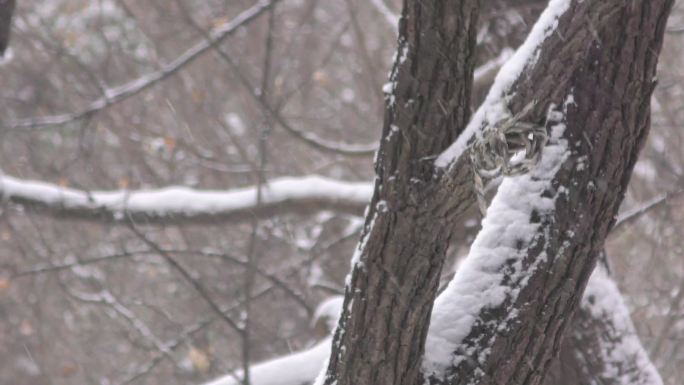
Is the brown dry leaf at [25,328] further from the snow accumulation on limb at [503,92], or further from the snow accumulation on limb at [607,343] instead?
the snow accumulation on limb at [503,92]

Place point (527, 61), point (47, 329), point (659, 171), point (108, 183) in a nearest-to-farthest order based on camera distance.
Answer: point (527, 61)
point (659, 171)
point (108, 183)
point (47, 329)

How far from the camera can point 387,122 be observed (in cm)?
202

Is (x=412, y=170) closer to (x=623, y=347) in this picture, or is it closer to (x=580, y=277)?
(x=580, y=277)

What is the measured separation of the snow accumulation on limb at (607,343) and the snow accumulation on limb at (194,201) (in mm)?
1364

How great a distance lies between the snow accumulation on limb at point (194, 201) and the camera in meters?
4.34

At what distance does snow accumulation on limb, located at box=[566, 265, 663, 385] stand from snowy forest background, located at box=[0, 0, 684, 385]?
1.80 meters

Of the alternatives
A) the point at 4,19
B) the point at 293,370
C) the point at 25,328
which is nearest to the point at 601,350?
the point at 293,370

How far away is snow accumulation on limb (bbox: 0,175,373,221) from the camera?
14.3 feet

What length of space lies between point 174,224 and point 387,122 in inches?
104

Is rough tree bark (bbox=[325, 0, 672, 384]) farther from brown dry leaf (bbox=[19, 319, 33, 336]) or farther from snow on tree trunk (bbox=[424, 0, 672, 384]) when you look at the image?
brown dry leaf (bbox=[19, 319, 33, 336])

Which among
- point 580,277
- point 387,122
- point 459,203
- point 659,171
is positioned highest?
point 659,171

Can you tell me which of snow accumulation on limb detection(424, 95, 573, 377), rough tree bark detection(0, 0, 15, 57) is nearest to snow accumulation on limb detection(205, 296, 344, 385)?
snow accumulation on limb detection(424, 95, 573, 377)

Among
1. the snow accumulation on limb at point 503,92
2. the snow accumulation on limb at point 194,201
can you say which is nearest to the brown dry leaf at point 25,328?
the snow accumulation on limb at point 194,201

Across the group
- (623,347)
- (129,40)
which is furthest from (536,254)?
(129,40)
